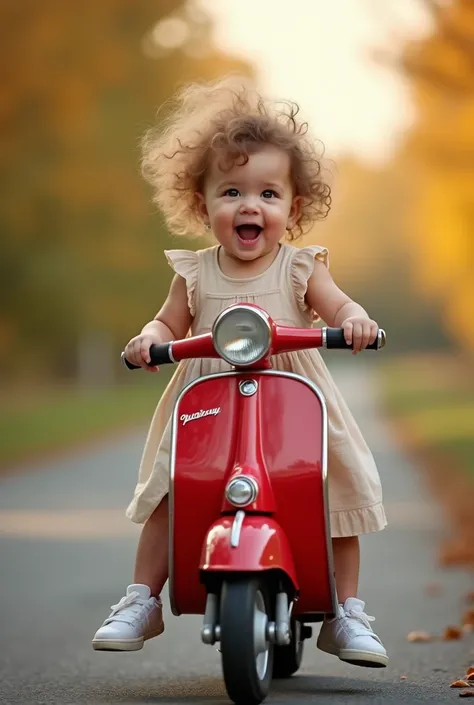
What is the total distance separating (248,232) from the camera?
4.19 metres

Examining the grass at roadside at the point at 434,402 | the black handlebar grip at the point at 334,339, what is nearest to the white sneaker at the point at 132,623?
the black handlebar grip at the point at 334,339

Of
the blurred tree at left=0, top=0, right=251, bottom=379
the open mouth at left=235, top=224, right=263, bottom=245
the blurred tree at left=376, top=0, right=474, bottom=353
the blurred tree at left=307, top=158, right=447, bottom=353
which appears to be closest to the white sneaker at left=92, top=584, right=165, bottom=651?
the open mouth at left=235, top=224, right=263, bottom=245

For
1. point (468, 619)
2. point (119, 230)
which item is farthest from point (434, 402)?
point (468, 619)

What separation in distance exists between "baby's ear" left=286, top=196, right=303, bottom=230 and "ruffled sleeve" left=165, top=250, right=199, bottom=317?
1.05 ft

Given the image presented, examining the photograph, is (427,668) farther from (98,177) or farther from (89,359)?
(89,359)

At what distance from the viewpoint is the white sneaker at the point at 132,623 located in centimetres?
400

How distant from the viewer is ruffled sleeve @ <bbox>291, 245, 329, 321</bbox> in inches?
166

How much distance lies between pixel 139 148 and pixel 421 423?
705 inches

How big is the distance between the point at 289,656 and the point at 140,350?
1.20 m

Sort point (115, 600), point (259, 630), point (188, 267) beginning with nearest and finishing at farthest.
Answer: point (259, 630) < point (188, 267) < point (115, 600)

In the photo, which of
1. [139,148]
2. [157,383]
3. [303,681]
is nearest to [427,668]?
[303,681]

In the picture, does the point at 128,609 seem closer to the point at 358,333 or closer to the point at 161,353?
the point at 161,353

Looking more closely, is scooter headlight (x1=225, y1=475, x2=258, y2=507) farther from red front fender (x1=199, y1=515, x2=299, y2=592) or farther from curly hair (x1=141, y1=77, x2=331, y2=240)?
curly hair (x1=141, y1=77, x2=331, y2=240)

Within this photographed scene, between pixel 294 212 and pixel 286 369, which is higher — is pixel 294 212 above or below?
above
